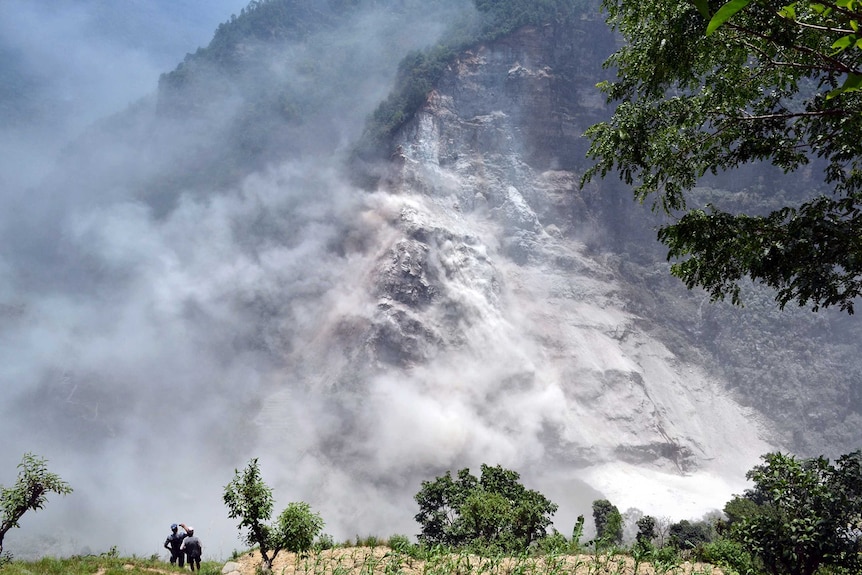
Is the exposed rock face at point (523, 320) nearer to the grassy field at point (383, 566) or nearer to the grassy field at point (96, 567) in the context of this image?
the grassy field at point (96, 567)

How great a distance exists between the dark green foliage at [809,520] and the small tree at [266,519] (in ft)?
28.3

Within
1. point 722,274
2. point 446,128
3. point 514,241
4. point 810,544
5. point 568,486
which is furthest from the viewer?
point 446,128

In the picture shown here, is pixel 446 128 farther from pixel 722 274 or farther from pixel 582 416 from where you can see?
pixel 722 274

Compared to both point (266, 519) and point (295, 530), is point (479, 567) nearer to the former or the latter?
point (295, 530)

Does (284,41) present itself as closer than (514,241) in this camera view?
No

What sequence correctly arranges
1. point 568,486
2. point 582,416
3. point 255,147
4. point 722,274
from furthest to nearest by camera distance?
point 255,147, point 582,416, point 568,486, point 722,274

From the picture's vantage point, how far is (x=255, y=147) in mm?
92625

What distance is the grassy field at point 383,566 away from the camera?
8.26 metres

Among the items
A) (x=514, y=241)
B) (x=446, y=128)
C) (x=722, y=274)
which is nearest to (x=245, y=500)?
(x=722, y=274)

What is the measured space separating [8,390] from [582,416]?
2928 inches

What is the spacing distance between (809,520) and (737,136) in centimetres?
677

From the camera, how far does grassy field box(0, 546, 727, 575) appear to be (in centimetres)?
826

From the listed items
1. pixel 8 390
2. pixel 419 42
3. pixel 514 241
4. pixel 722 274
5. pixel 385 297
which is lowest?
pixel 722 274

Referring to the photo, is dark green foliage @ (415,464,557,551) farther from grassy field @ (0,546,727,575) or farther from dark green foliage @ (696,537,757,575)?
grassy field @ (0,546,727,575)
